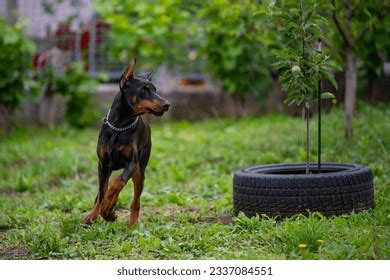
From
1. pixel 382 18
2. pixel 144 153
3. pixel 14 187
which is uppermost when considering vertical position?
pixel 382 18

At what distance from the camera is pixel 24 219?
7273mm

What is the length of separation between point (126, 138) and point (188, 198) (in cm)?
192

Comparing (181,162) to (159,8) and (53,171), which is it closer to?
(53,171)

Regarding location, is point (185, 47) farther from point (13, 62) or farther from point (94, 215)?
point (94, 215)

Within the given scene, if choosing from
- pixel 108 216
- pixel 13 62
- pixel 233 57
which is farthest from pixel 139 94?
pixel 233 57

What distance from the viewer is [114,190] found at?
6148 millimetres

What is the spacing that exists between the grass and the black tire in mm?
112

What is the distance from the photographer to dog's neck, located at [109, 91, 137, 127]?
632 centimetres

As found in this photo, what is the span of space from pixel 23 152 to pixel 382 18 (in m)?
5.28

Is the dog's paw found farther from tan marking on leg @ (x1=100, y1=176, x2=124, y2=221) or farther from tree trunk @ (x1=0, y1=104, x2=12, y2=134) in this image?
tree trunk @ (x1=0, y1=104, x2=12, y2=134)

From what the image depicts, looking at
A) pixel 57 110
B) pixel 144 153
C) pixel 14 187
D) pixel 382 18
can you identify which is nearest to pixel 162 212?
pixel 144 153

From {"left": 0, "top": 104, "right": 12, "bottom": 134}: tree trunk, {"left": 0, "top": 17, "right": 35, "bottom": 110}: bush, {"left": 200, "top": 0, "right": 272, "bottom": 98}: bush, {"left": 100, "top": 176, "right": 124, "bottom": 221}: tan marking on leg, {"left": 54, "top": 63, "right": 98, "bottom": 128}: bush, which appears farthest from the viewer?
{"left": 54, "top": 63, "right": 98, "bottom": 128}: bush

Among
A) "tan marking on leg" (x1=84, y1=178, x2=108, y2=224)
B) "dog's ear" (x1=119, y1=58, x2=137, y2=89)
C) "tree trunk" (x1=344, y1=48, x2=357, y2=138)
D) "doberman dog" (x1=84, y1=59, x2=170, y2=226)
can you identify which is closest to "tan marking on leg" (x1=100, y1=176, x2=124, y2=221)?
"doberman dog" (x1=84, y1=59, x2=170, y2=226)
